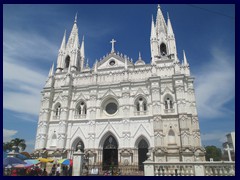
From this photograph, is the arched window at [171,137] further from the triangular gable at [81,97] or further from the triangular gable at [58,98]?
the triangular gable at [58,98]

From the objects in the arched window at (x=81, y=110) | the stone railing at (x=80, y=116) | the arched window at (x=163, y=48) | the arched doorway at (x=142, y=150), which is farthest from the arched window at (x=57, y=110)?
the arched window at (x=163, y=48)

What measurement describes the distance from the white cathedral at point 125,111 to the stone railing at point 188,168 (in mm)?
9911

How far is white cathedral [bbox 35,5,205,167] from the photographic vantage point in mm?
19875

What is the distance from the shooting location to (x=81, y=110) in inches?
955

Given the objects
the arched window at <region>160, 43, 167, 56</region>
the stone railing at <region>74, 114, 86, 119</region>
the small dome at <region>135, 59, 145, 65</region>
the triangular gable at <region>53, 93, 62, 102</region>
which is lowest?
the stone railing at <region>74, 114, 86, 119</region>

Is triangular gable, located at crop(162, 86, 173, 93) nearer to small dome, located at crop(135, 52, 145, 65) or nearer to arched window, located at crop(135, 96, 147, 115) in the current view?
arched window, located at crop(135, 96, 147, 115)

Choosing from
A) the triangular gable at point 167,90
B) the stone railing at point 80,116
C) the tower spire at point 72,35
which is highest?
the tower spire at point 72,35

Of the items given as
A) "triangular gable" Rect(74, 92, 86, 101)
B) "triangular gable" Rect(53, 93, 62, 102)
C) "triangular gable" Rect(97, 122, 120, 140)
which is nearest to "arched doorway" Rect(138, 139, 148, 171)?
"triangular gable" Rect(97, 122, 120, 140)

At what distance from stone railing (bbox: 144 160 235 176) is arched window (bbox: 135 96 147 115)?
12.9 metres

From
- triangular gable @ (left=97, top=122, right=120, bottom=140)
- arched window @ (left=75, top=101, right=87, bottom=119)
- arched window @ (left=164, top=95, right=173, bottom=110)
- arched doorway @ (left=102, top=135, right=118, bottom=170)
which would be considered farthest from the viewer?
arched window @ (left=75, top=101, right=87, bottom=119)

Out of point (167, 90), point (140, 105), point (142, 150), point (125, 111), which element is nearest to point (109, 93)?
point (125, 111)

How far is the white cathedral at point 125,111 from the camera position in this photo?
19.9 m

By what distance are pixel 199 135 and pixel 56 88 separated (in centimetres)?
1945

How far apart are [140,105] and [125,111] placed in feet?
6.74
